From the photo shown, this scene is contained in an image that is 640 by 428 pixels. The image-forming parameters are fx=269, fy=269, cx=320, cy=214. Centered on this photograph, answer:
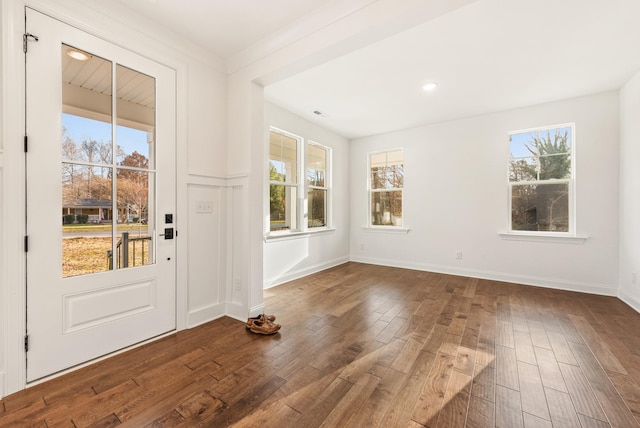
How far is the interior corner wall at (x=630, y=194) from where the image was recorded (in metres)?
3.18

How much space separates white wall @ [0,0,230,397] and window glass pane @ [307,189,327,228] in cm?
233

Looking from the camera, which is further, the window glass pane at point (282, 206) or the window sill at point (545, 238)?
the window glass pane at point (282, 206)

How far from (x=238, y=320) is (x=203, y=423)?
4.64ft

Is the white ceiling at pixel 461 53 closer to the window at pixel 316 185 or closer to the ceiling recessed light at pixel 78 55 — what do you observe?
the ceiling recessed light at pixel 78 55

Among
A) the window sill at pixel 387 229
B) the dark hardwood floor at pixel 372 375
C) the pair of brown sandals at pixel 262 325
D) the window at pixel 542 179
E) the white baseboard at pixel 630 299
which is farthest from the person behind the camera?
the window sill at pixel 387 229

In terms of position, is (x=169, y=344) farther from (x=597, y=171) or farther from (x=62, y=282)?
(x=597, y=171)

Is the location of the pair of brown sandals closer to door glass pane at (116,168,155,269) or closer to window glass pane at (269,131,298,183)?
door glass pane at (116,168,155,269)

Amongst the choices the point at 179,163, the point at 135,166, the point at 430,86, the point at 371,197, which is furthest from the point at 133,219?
the point at 371,197

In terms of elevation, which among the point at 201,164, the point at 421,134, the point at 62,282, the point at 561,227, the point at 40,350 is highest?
the point at 421,134

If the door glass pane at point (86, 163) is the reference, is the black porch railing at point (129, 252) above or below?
below

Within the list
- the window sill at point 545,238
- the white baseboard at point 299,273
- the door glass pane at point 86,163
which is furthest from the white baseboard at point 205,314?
the window sill at point 545,238

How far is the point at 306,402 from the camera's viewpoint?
1.63m

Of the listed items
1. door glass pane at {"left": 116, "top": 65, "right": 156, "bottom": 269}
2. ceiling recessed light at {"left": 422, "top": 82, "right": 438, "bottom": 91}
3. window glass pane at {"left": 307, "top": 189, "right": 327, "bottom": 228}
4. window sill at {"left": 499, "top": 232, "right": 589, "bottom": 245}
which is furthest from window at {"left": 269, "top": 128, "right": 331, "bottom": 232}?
window sill at {"left": 499, "top": 232, "right": 589, "bottom": 245}

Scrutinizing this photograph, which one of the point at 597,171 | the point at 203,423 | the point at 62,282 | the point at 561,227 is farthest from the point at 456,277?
the point at 62,282
